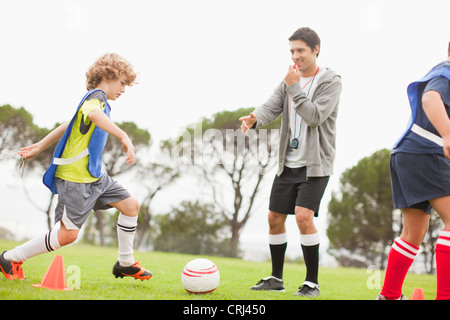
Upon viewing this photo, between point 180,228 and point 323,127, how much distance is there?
29.7 metres

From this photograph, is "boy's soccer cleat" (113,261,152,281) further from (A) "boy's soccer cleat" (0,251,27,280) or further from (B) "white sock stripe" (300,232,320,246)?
(B) "white sock stripe" (300,232,320,246)

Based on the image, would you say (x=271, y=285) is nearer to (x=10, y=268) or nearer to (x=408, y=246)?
(x=408, y=246)

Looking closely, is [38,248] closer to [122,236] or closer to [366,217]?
[122,236]

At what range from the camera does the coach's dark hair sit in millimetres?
4051

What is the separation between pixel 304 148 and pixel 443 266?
1.62 m

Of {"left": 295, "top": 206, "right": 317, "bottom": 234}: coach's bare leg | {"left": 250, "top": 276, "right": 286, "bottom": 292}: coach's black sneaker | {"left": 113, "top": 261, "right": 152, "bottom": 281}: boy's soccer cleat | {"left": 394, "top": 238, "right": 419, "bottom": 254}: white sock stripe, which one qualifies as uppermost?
{"left": 295, "top": 206, "right": 317, "bottom": 234}: coach's bare leg

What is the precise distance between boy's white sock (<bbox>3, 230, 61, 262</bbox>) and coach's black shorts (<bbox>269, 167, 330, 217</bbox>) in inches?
81.4

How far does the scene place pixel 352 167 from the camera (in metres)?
27.5

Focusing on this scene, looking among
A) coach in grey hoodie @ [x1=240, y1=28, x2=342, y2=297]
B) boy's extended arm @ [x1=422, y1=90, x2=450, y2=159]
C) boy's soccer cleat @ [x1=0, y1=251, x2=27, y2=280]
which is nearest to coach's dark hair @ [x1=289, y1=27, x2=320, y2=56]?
coach in grey hoodie @ [x1=240, y1=28, x2=342, y2=297]

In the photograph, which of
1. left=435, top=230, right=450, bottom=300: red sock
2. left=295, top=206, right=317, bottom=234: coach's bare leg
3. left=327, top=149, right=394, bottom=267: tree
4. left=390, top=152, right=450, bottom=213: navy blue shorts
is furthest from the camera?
left=327, top=149, right=394, bottom=267: tree

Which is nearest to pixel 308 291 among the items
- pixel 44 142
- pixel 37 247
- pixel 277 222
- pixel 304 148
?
pixel 277 222

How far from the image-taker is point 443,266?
2.86 m

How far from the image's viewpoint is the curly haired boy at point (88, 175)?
347 centimetres
